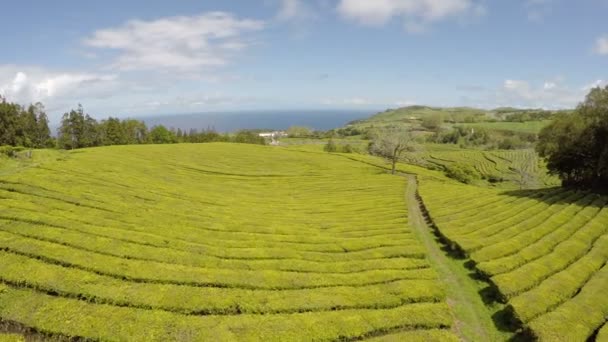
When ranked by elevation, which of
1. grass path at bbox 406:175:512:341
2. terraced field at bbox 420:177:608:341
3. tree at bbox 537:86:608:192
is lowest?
grass path at bbox 406:175:512:341

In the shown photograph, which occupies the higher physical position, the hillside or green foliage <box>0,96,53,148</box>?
green foliage <box>0,96,53,148</box>

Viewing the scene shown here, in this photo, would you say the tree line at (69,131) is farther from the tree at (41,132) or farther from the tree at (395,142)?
the tree at (395,142)

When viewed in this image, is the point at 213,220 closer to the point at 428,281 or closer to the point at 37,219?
the point at 37,219

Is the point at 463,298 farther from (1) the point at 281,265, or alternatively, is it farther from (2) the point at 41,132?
(2) the point at 41,132

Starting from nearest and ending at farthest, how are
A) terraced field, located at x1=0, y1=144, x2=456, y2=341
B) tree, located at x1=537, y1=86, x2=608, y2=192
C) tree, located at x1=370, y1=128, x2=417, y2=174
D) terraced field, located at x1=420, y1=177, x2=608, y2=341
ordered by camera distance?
terraced field, located at x1=0, y1=144, x2=456, y2=341
terraced field, located at x1=420, y1=177, x2=608, y2=341
tree, located at x1=537, y1=86, x2=608, y2=192
tree, located at x1=370, y1=128, x2=417, y2=174

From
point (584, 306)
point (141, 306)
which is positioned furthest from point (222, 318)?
point (584, 306)

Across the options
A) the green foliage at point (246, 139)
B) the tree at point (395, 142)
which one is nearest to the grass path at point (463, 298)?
the tree at point (395, 142)

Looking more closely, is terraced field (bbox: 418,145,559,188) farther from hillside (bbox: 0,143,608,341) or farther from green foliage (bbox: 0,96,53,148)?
green foliage (bbox: 0,96,53,148)

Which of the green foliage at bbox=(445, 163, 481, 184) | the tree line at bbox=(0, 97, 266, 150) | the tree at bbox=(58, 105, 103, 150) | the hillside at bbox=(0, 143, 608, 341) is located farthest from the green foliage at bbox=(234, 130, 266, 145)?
the hillside at bbox=(0, 143, 608, 341)
